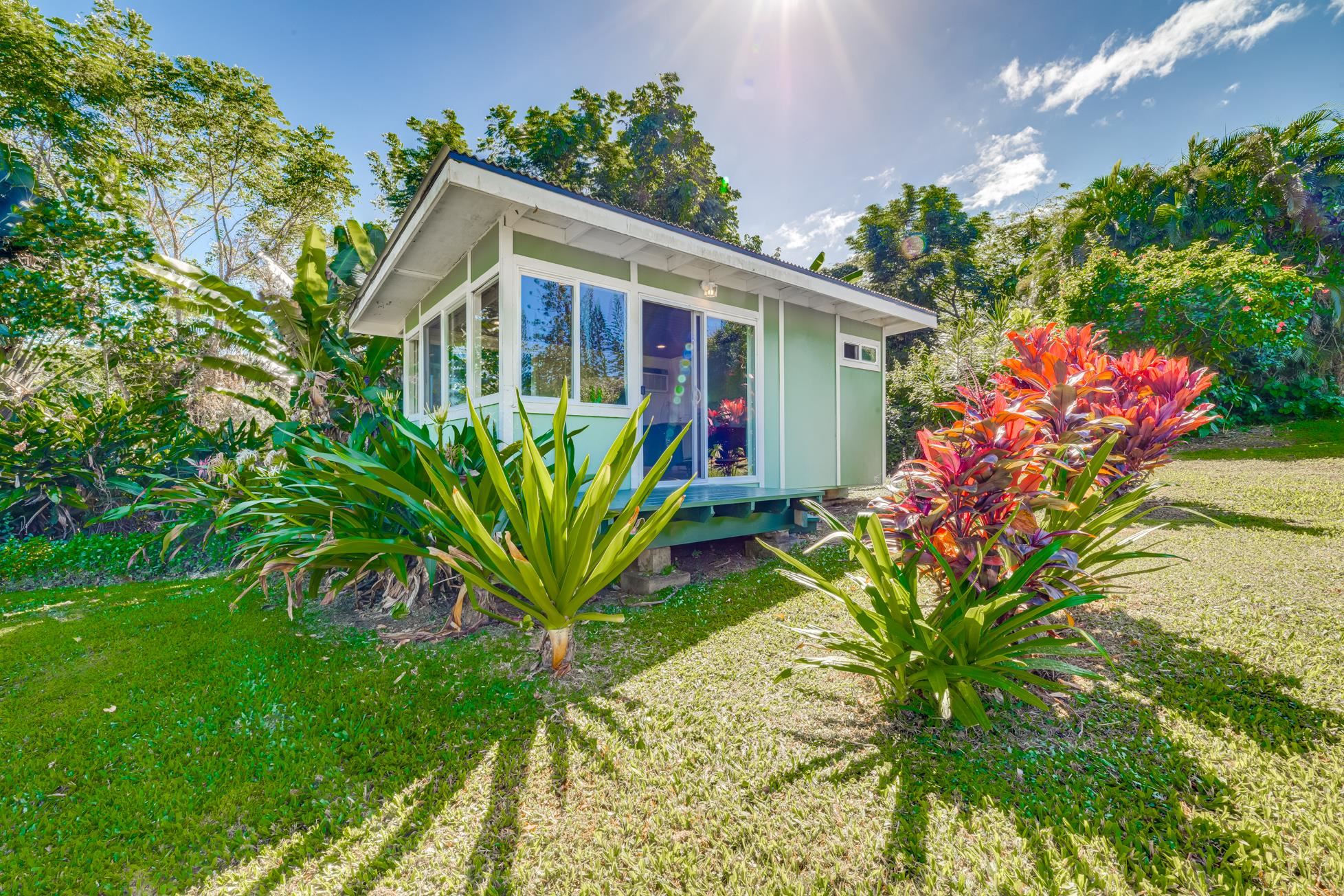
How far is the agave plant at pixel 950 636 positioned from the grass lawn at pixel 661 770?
0.21 meters

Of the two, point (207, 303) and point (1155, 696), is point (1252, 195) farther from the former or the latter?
point (207, 303)

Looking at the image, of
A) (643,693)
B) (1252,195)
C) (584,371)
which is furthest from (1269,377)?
(643,693)

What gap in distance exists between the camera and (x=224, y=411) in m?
12.8

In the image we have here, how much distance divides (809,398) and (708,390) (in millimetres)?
1624

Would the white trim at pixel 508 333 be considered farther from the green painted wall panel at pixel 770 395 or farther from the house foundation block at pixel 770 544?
the green painted wall panel at pixel 770 395

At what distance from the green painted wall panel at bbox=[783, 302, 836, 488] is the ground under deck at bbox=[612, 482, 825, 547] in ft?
2.80

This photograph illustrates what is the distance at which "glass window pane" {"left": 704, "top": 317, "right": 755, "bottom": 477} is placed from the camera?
6.19 metres

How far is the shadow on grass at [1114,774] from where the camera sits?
4.91ft

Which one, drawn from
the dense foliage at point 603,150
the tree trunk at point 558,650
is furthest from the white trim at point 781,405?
the dense foliage at point 603,150

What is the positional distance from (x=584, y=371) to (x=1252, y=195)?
57.4 ft

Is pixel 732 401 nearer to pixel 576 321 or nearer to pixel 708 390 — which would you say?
pixel 708 390

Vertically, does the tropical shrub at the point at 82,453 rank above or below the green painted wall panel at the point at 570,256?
below

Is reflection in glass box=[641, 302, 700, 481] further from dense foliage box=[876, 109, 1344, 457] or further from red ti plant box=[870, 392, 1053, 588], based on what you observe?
dense foliage box=[876, 109, 1344, 457]

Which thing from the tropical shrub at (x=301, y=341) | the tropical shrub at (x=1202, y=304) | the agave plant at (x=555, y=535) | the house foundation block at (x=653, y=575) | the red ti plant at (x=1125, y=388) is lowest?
the house foundation block at (x=653, y=575)
